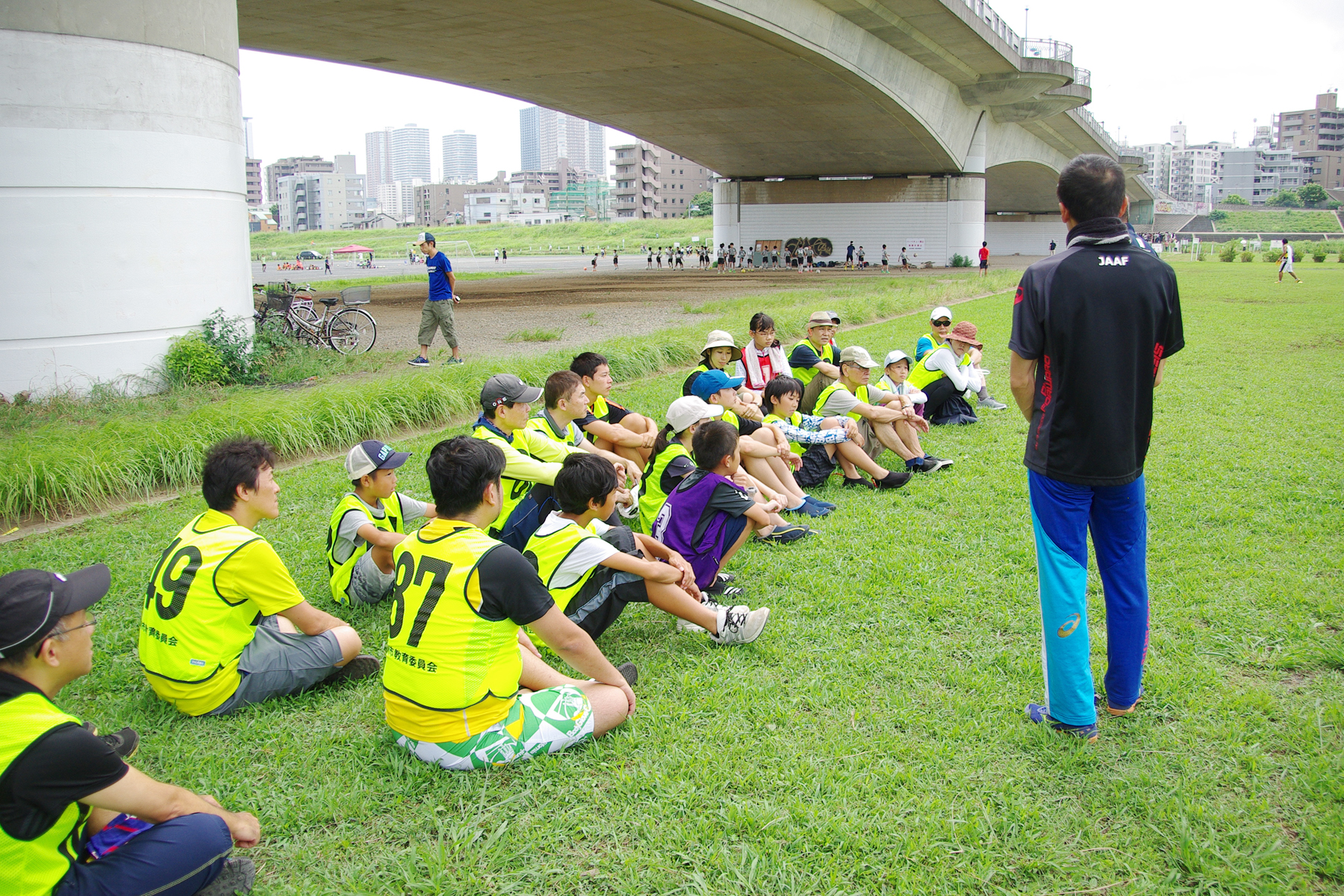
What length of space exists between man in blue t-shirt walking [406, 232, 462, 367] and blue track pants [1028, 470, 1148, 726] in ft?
33.4

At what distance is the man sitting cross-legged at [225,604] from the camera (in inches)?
133

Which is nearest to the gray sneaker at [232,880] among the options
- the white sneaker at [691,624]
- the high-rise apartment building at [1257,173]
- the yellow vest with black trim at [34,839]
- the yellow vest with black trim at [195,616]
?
the yellow vest with black trim at [34,839]

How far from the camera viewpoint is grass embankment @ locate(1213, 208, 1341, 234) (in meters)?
91.4

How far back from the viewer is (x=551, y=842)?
2883 mm

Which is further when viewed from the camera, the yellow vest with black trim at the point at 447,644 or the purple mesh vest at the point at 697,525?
the purple mesh vest at the point at 697,525

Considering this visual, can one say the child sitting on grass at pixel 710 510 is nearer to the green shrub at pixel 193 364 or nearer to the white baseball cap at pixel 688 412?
the white baseball cap at pixel 688 412

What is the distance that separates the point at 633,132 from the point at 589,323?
1221 inches

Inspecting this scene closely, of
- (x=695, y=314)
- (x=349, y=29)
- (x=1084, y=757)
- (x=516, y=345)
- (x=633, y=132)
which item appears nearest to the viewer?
(x=1084, y=757)

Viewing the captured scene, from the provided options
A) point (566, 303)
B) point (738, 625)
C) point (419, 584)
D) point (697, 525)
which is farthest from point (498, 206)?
point (419, 584)

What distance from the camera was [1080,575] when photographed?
3.20 meters

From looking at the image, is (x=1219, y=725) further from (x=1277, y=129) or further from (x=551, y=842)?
(x=1277, y=129)

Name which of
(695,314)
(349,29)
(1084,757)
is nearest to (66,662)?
(1084,757)

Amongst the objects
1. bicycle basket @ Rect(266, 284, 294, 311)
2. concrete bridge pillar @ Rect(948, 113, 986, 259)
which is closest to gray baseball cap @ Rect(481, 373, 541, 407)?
bicycle basket @ Rect(266, 284, 294, 311)

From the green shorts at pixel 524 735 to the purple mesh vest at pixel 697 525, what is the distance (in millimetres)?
1498
